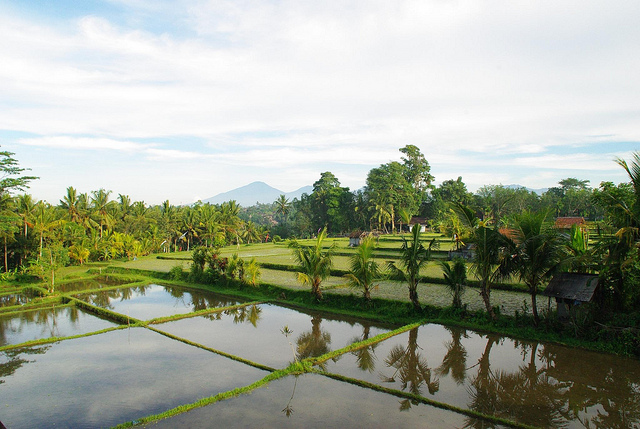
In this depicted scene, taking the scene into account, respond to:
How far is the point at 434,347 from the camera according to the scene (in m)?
9.81

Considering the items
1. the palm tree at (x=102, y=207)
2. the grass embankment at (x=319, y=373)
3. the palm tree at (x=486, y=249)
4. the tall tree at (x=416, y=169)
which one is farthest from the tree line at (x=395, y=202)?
the grass embankment at (x=319, y=373)

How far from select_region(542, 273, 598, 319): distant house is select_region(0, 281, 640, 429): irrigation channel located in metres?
1.14

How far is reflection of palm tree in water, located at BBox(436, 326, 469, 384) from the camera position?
822 cm

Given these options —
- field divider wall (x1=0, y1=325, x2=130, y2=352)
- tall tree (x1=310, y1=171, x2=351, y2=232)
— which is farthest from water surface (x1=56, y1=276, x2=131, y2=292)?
tall tree (x1=310, y1=171, x2=351, y2=232)

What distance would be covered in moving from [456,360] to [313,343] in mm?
3618

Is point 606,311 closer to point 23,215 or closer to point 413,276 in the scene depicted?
point 413,276

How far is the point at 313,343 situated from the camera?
10.5m

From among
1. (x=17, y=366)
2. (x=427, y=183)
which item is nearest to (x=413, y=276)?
(x=17, y=366)

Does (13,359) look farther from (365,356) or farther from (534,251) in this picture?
(534,251)

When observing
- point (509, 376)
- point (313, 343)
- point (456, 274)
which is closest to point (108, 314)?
point (313, 343)

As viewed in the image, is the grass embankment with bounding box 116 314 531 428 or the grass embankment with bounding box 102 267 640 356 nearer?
the grass embankment with bounding box 116 314 531 428

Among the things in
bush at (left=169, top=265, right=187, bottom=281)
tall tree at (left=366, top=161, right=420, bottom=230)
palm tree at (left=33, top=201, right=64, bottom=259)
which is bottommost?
bush at (left=169, top=265, right=187, bottom=281)

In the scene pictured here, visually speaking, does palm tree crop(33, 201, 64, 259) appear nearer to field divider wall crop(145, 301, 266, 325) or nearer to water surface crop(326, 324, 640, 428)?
field divider wall crop(145, 301, 266, 325)

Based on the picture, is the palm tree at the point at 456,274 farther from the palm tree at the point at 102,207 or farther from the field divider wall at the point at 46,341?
the palm tree at the point at 102,207
